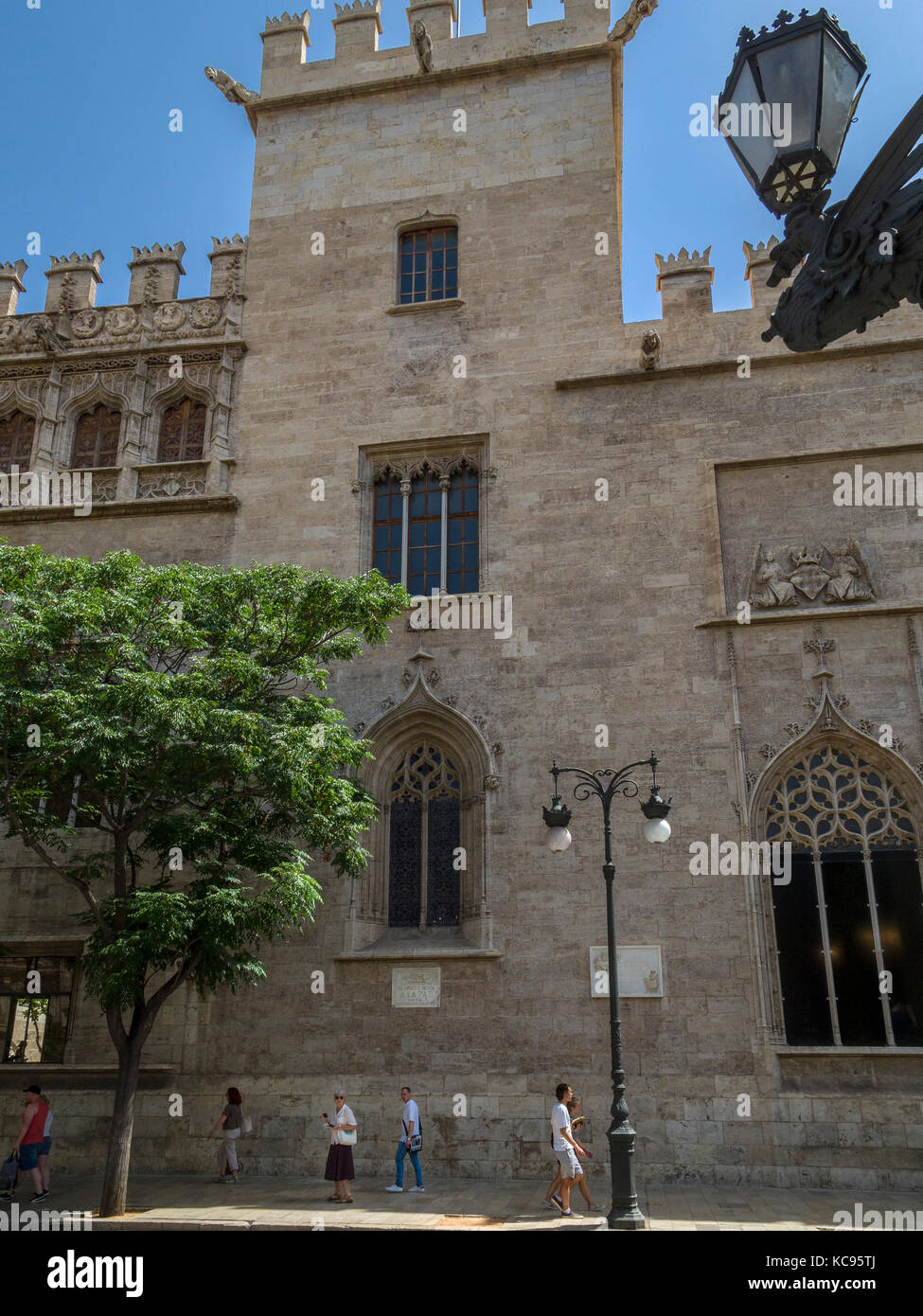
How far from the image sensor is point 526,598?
58.9 ft

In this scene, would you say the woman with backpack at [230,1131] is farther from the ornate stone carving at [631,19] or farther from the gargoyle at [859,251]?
the ornate stone carving at [631,19]

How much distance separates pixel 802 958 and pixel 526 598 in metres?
7.16

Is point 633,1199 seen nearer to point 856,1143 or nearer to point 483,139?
point 856,1143

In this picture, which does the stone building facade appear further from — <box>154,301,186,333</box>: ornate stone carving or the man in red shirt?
the man in red shirt

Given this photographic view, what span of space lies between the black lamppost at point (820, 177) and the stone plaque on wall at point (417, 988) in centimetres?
1328

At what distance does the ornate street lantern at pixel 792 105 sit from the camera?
4.25m

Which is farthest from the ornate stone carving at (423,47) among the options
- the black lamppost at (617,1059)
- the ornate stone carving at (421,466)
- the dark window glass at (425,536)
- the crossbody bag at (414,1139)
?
the crossbody bag at (414,1139)

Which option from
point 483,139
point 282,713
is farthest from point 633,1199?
point 483,139

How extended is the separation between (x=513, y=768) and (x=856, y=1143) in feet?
23.5

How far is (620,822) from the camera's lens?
16.3m

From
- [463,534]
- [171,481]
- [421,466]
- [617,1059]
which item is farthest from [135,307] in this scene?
[617,1059]

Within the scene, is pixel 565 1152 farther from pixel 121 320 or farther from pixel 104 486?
pixel 121 320

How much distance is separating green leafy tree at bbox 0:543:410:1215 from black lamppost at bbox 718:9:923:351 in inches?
389
